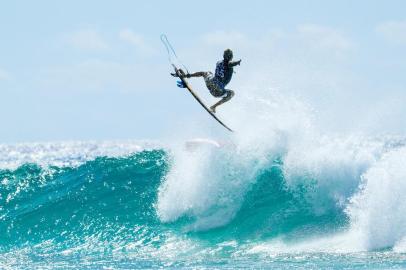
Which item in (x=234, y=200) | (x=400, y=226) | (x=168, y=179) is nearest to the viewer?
(x=400, y=226)

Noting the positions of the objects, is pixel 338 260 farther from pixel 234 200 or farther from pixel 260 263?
pixel 234 200

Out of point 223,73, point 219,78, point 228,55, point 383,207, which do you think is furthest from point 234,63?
point 383,207

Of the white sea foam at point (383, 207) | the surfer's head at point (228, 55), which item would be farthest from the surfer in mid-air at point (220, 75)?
the white sea foam at point (383, 207)

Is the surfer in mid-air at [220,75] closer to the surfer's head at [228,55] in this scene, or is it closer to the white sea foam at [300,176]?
the surfer's head at [228,55]

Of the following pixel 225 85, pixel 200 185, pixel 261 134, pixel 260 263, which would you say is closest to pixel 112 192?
pixel 200 185

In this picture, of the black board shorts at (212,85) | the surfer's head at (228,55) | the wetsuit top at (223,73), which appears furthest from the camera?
the black board shorts at (212,85)

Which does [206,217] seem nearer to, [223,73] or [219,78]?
[219,78]

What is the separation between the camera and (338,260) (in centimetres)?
1359

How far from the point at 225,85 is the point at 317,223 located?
11.6ft

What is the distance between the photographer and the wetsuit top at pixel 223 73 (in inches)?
596

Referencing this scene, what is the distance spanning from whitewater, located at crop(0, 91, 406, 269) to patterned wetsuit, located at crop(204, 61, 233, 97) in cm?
309

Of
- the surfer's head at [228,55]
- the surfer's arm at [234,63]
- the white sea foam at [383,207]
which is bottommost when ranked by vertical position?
the white sea foam at [383,207]

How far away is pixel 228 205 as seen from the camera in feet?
58.2

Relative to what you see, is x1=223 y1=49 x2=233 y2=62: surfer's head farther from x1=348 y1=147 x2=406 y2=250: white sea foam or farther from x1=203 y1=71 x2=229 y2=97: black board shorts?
x1=348 y1=147 x2=406 y2=250: white sea foam
